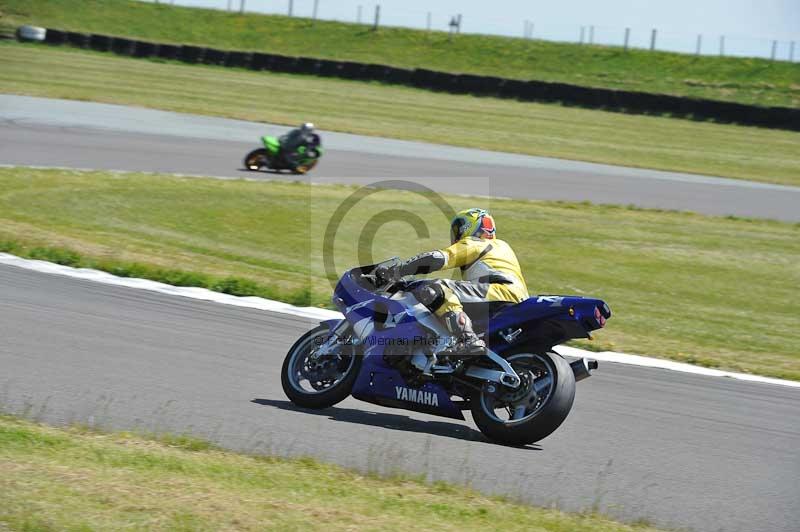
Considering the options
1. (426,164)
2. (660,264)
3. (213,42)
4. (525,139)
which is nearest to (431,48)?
(213,42)

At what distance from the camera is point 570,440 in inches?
311

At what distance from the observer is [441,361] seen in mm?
7902

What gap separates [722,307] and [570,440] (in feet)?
26.2

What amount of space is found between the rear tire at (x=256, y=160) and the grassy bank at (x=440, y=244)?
1887 mm

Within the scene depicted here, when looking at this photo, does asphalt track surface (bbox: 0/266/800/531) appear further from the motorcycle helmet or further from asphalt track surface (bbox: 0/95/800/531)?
the motorcycle helmet

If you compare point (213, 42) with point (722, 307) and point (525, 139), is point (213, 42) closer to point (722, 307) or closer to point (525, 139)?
point (525, 139)

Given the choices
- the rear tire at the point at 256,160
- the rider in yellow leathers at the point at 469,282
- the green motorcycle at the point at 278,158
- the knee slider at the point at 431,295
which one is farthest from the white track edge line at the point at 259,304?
the green motorcycle at the point at 278,158

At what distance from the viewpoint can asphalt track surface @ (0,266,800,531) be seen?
6.72 meters

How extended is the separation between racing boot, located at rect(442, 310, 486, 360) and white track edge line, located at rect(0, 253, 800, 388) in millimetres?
3457

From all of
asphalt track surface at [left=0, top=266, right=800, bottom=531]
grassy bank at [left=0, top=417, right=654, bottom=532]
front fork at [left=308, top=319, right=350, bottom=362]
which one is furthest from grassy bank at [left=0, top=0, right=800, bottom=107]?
grassy bank at [left=0, top=417, right=654, bottom=532]

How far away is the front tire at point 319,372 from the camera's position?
8.07 meters

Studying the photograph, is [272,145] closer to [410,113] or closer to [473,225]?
[473,225]

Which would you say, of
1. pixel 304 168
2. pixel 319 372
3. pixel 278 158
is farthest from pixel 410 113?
pixel 319 372

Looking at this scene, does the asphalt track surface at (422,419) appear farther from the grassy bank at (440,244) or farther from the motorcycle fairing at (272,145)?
the motorcycle fairing at (272,145)
